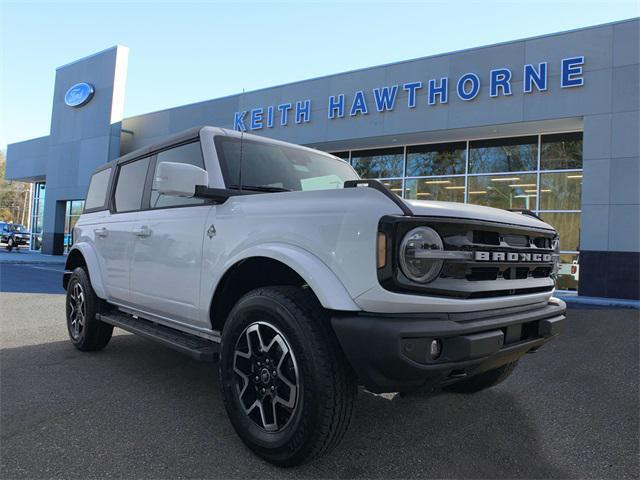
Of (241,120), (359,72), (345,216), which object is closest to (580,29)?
(359,72)

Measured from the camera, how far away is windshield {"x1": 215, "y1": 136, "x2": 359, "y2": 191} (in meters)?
3.33

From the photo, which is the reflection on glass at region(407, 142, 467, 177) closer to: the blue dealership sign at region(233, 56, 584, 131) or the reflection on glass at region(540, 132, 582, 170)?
the blue dealership sign at region(233, 56, 584, 131)

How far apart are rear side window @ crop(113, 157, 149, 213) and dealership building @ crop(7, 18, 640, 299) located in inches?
411

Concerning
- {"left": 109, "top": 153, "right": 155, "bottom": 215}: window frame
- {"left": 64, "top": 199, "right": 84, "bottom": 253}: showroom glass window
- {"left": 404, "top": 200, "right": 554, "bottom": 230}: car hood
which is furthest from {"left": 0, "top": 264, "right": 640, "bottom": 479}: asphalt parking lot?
{"left": 64, "top": 199, "right": 84, "bottom": 253}: showroom glass window

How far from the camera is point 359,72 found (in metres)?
14.7

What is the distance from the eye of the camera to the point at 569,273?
12297 millimetres

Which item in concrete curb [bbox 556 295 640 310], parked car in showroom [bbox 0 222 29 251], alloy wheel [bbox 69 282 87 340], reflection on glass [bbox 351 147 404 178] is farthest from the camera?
parked car in showroom [bbox 0 222 29 251]

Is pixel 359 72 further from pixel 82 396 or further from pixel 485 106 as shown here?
pixel 82 396

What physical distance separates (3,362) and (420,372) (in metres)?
4.16

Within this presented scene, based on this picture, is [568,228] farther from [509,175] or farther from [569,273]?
[509,175]

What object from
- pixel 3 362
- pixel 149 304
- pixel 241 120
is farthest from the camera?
pixel 241 120

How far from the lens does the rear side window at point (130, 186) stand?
4207 millimetres

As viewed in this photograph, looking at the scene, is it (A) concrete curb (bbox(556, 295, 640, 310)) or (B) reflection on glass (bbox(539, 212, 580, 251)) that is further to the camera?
(B) reflection on glass (bbox(539, 212, 580, 251))

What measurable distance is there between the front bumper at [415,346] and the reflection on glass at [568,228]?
38.1 feet
